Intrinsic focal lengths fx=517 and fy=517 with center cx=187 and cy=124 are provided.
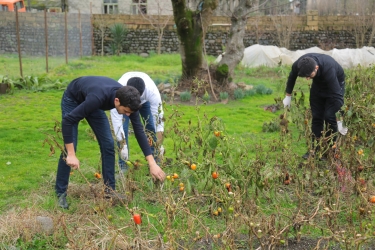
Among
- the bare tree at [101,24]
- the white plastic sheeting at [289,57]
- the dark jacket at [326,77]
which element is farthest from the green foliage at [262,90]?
the bare tree at [101,24]

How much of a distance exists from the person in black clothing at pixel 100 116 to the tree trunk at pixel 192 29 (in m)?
6.98

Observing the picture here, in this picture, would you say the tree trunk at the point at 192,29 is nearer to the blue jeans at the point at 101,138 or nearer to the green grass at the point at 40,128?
the green grass at the point at 40,128

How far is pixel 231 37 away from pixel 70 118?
27.1ft

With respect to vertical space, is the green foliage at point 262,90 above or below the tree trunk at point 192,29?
below

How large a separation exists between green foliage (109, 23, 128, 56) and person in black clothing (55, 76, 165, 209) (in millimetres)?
17823

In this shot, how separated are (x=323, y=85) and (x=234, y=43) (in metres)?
5.95

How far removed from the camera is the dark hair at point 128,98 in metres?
4.12

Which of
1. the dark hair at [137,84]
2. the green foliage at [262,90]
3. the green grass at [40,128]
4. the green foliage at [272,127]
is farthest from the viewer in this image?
the green foliage at [262,90]

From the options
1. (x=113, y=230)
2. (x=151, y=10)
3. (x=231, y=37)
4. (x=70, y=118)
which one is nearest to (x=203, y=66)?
(x=231, y=37)

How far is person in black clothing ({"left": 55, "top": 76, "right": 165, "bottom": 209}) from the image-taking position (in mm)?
4207

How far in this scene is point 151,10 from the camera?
30.2 m

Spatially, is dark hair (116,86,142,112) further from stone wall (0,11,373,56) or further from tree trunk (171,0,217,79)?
stone wall (0,11,373,56)

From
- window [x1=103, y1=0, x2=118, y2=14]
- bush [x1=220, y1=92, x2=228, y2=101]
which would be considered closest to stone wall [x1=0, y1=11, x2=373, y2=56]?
window [x1=103, y1=0, x2=118, y2=14]

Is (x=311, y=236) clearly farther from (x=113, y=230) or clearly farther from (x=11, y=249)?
(x=11, y=249)
